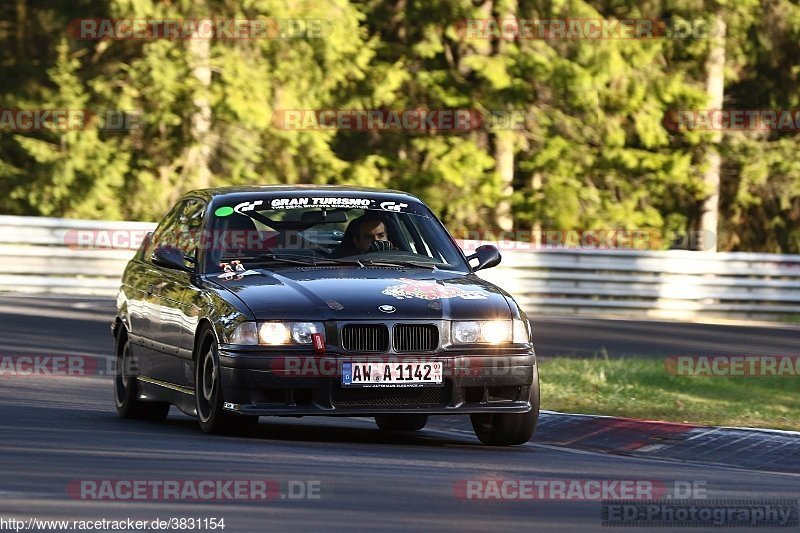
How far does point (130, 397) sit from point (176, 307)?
1.19 meters

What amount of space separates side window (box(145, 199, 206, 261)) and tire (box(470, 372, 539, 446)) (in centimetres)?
206

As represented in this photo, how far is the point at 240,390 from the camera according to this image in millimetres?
10461

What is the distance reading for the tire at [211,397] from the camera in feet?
35.1

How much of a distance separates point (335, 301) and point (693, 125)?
2620cm

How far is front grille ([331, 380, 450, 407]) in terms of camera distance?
10469 mm

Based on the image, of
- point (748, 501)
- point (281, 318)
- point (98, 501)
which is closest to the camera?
point (98, 501)

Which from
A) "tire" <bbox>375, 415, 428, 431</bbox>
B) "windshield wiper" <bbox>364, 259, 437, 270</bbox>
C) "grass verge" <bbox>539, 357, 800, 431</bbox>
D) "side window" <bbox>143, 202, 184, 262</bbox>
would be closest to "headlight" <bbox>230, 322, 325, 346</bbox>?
"windshield wiper" <bbox>364, 259, 437, 270</bbox>

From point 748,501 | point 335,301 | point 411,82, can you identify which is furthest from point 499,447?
point 411,82

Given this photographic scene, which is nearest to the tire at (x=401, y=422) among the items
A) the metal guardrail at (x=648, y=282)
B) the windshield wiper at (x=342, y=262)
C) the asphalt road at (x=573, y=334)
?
the windshield wiper at (x=342, y=262)

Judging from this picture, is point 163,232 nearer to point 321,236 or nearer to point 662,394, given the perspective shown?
point 321,236

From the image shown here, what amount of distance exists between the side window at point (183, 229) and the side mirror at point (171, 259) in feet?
0.44

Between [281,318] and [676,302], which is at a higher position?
[281,318]

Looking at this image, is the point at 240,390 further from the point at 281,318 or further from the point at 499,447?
the point at 499,447

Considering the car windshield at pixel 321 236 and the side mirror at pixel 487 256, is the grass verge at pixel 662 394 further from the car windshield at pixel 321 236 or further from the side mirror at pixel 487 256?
the car windshield at pixel 321 236
